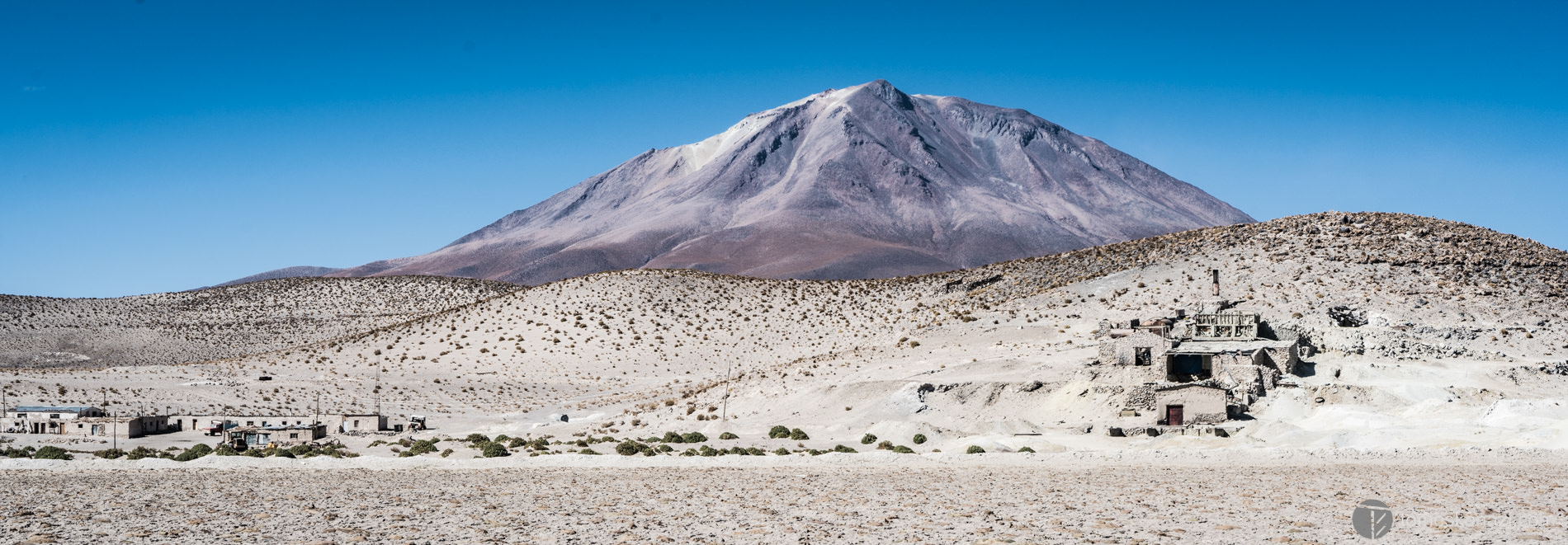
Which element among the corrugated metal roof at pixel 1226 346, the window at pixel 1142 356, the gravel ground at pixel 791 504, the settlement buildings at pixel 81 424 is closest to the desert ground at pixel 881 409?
the gravel ground at pixel 791 504

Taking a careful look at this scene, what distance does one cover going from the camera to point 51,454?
30.0 meters

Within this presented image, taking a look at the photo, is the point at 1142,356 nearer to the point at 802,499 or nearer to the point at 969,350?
the point at 969,350

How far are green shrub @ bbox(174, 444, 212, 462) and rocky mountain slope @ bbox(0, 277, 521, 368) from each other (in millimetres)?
45434

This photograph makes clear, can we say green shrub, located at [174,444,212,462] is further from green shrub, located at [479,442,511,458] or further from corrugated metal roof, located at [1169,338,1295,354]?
corrugated metal roof, located at [1169,338,1295,354]

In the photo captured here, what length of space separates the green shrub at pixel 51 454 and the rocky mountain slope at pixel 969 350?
41.8ft

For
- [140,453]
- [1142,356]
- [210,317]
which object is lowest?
[140,453]

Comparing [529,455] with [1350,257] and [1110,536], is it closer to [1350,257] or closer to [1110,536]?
[1110,536]

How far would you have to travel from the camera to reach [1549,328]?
45.2m

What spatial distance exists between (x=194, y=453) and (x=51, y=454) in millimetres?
3196

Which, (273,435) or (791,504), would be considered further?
(273,435)

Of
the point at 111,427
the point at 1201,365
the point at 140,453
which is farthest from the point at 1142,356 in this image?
the point at 111,427

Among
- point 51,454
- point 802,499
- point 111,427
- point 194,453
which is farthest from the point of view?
point 111,427

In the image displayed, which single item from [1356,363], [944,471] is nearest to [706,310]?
[1356,363]

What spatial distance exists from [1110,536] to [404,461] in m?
17.7
